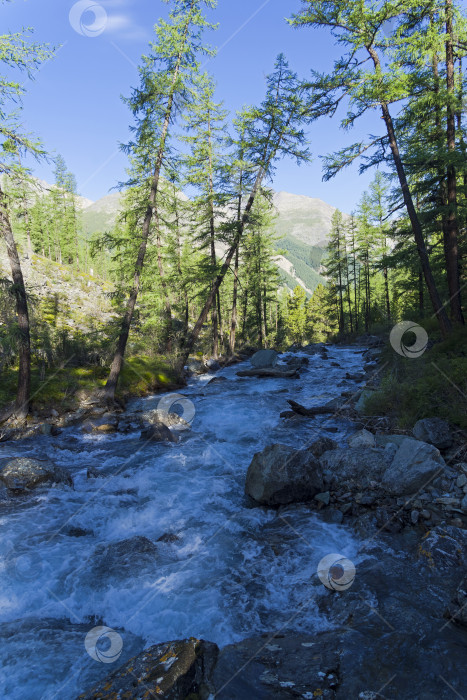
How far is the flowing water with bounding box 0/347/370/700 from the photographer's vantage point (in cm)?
401

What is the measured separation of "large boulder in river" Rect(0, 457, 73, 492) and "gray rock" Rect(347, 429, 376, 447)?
6.69 m

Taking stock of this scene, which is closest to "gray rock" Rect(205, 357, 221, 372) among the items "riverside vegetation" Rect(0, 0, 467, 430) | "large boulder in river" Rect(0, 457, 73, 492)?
"riverside vegetation" Rect(0, 0, 467, 430)

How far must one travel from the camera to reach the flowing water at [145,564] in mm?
4012

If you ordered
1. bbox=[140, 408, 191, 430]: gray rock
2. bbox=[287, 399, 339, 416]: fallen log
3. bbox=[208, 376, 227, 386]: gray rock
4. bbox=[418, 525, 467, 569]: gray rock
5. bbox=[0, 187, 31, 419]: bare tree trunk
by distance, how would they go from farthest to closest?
bbox=[208, 376, 227, 386]: gray rock → bbox=[140, 408, 191, 430]: gray rock → bbox=[287, 399, 339, 416]: fallen log → bbox=[0, 187, 31, 419]: bare tree trunk → bbox=[418, 525, 467, 569]: gray rock

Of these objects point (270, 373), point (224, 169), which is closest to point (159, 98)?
point (224, 169)

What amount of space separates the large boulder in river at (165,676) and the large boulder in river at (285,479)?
3.58 metres

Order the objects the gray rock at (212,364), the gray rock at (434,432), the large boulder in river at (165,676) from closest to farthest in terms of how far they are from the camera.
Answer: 1. the large boulder in river at (165,676)
2. the gray rock at (434,432)
3. the gray rock at (212,364)

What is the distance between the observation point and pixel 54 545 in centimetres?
577

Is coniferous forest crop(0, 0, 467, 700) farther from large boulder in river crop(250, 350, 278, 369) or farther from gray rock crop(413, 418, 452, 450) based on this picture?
large boulder in river crop(250, 350, 278, 369)

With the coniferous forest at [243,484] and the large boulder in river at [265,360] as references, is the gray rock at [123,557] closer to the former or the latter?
the coniferous forest at [243,484]

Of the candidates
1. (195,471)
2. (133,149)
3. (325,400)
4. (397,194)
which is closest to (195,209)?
(133,149)

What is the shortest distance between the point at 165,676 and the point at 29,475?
6240 mm

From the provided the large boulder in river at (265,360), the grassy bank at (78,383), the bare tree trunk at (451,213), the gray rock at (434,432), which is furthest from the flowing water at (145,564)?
the large boulder in river at (265,360)

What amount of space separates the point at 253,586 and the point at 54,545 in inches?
136
